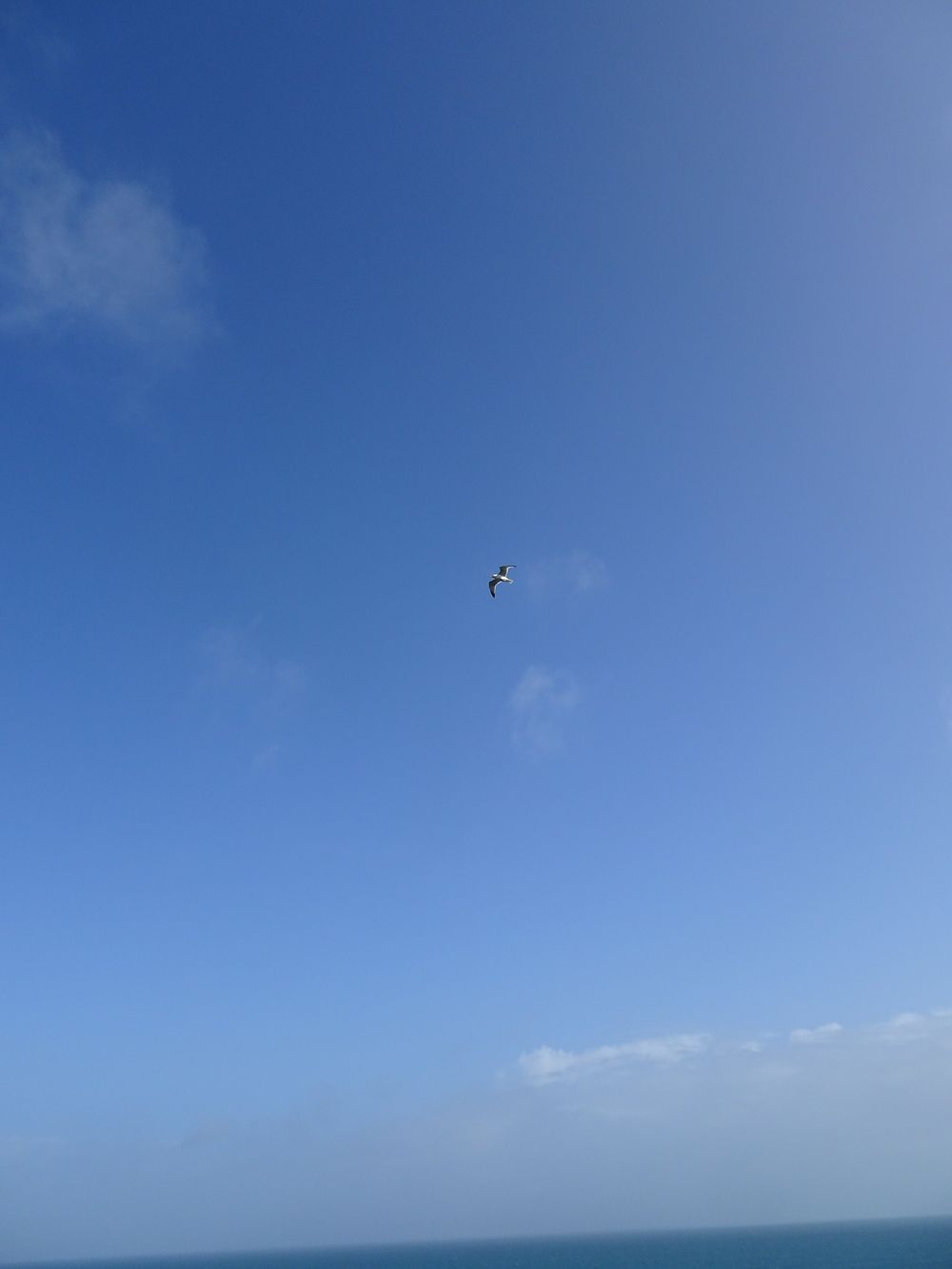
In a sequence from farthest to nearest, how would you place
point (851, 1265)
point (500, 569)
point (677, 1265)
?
point (677, 1265) → point (851, 1265) → point (500, 569)

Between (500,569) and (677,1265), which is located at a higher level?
(500,569)

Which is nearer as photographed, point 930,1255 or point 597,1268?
point 930,1255

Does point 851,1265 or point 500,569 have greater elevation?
point 500,569

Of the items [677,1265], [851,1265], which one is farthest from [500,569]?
[677,1265]

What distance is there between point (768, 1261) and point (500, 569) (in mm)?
227213

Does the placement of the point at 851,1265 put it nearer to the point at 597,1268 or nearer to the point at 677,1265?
the point at 677,1265

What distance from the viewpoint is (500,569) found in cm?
4022

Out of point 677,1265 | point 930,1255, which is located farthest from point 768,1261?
point 930,1255

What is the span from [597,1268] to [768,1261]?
39321 millimetres

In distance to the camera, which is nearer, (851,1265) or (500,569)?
(500,569)

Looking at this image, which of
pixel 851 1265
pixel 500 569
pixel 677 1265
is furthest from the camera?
pixel 677 1265

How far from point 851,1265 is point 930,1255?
17640mm

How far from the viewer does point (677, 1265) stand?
7662 inches

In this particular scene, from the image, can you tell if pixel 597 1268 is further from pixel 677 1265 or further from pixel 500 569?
pixel 500 569
